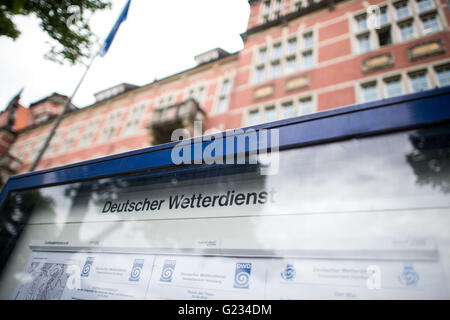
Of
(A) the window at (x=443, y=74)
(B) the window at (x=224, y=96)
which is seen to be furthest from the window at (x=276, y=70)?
(A) the window at (x=443, y=74)

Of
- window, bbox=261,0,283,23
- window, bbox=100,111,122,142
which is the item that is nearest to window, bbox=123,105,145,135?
window, bbox=100,111,122,142

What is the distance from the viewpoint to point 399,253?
3.64 feet

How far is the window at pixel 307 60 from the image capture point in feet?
37.9

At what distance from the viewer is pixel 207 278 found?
4.76ft

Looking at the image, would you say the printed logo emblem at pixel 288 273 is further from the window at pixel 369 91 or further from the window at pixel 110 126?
the window at pixel 110 126

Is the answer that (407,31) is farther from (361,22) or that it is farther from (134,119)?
(134,119)

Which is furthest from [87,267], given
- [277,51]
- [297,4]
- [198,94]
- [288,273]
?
[297,4]

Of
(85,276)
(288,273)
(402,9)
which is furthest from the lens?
(402,9)

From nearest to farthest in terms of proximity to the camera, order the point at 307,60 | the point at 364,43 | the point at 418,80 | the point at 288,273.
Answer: the point at 288,273 → the point at 418,80 → the point at 364,43 → the point at 307,60

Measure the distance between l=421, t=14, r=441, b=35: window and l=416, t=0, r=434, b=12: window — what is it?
16.3 inches

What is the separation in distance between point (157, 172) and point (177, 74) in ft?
56.0

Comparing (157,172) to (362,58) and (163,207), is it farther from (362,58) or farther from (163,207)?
(362,58)

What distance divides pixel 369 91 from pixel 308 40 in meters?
4.69
